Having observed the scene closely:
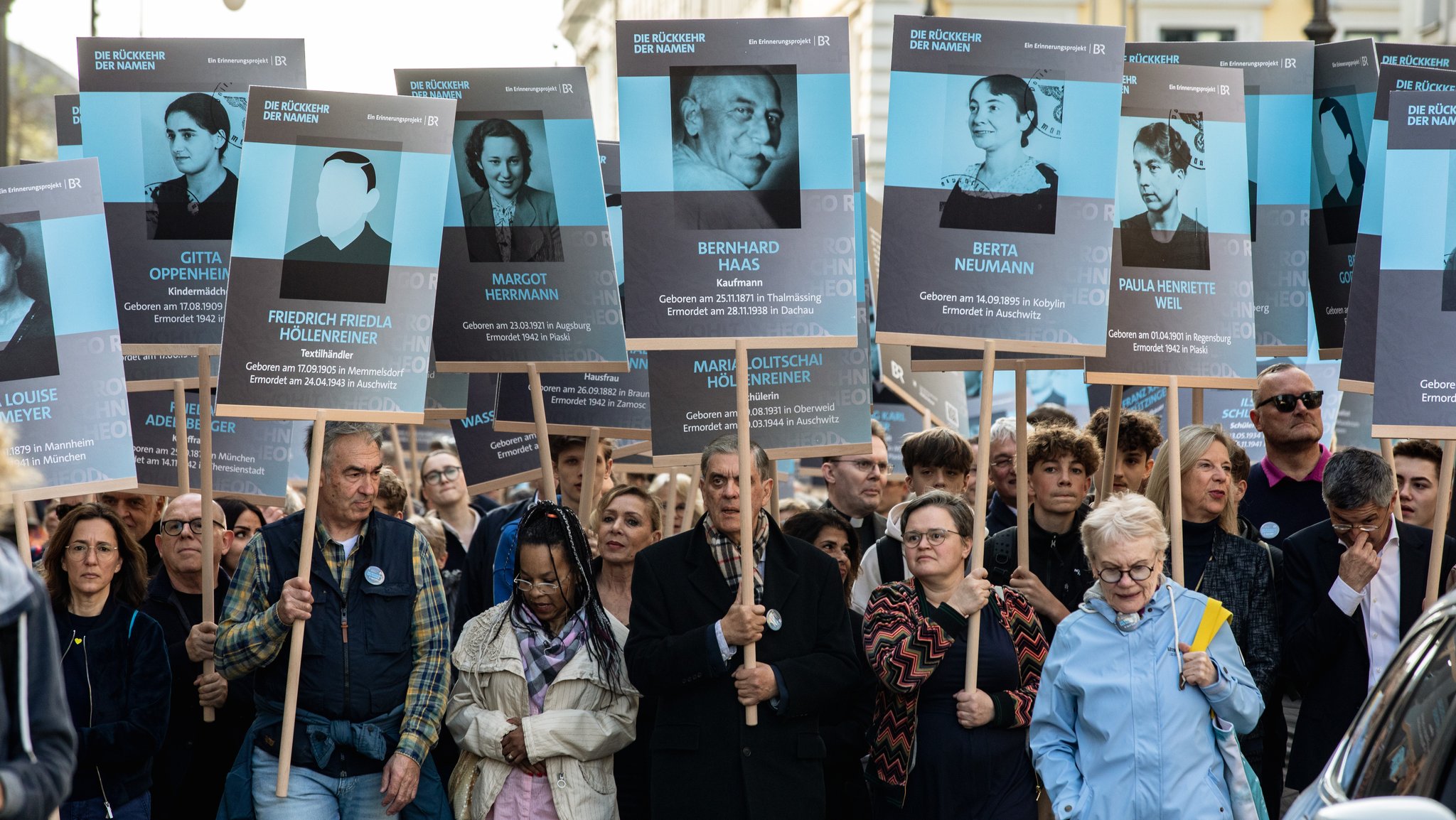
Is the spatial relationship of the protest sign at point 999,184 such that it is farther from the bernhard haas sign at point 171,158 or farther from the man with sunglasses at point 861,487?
the bernhard haas sign at point 171,158

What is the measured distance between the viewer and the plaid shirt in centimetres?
586

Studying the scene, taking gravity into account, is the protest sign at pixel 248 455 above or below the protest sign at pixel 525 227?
below

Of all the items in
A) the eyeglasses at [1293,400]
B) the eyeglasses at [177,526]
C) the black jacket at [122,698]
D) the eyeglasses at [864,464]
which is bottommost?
the black jacket at [122,698]

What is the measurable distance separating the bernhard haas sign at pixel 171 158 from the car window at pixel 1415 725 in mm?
5457

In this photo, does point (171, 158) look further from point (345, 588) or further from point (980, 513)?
point (980, 513)

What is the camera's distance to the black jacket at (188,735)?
6703 millimetres

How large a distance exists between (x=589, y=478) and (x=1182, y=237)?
306 centimetres

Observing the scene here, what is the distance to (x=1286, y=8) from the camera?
1113 inches

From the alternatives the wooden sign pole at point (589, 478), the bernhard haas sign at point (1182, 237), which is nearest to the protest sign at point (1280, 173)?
the bernhard haas sign at point (1182, 237)

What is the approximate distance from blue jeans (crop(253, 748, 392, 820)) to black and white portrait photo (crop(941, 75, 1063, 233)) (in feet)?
10.1

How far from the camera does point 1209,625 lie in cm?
521

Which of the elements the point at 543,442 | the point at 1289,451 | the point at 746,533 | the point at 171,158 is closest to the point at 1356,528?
the point at 1289,451

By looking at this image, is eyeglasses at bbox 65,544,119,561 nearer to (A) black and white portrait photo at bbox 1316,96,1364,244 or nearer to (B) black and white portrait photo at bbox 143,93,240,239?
(B) black and white portrait photo at bbox 143,93,240,239

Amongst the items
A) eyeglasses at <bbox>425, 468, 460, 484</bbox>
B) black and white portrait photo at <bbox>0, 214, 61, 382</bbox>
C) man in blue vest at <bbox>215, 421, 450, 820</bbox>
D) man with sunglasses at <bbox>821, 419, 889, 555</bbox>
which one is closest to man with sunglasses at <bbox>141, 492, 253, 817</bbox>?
man in blue vest at <bbox>215, 421, 450, 820</bbox>
